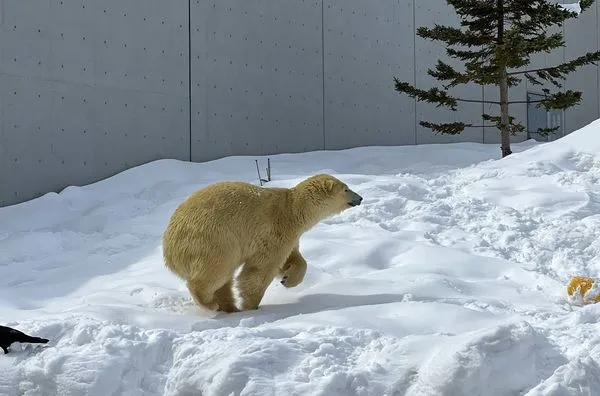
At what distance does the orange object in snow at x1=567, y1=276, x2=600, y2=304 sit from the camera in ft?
16.2

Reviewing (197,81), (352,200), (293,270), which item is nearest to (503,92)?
(197,81)

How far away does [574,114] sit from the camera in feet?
71.8

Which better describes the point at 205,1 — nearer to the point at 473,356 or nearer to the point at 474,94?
the point at 474,94

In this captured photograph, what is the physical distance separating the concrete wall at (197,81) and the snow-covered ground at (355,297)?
0.91 metres

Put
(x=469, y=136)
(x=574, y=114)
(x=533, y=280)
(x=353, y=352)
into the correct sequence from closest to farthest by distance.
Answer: (x=353, y=352) → (x=533, y=280) → (x=469, y=136) → (x=574, y=114)

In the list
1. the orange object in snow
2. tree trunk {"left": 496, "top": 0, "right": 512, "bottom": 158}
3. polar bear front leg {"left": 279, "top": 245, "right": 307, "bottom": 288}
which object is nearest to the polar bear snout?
polar bear front leg {"left": 279, "top": 245, "right": 307, "bottom": 288}

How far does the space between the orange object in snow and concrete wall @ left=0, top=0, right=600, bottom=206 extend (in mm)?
7696

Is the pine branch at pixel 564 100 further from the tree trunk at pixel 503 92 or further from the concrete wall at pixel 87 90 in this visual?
the concrete wall at pixel 87 90

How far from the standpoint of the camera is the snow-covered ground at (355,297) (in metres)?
3.58

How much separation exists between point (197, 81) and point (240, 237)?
26.1 feet

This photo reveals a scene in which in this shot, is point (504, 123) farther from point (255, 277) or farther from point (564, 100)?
point (255, 277)

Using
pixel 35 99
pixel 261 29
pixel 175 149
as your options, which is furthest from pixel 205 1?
pixel 35 99

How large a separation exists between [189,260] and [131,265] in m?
2.16

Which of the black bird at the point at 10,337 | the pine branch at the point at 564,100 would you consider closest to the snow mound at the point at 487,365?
the black bird at the point at 10,337
